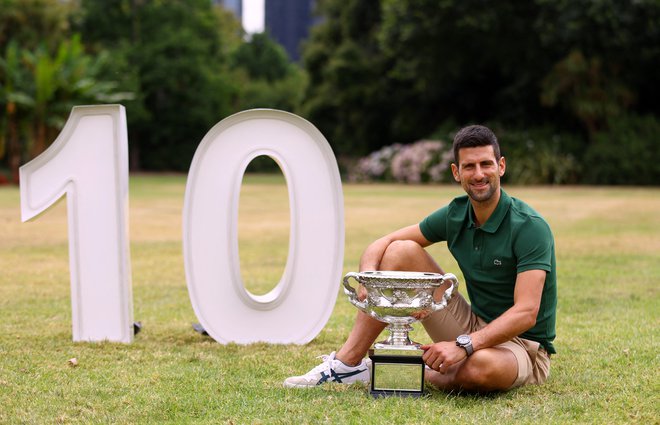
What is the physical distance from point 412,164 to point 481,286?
27.4 meters

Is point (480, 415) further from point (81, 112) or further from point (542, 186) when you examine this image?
point (542, 186)

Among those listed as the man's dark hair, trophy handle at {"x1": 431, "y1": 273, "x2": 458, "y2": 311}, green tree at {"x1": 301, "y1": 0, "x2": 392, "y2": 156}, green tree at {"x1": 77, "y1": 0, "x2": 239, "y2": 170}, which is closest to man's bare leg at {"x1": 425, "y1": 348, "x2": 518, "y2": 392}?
trophy handle at {"x1": 431, "y1": 273, "x2": 458, "y2": 311}

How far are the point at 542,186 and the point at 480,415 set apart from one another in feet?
83.1

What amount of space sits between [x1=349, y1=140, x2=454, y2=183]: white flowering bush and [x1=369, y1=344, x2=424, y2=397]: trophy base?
26.3 m

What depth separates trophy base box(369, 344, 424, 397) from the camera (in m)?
4.03

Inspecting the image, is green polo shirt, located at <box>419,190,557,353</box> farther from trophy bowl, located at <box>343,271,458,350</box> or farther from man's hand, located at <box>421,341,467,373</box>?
man's hand, located at <box>421,341,467,373</box>

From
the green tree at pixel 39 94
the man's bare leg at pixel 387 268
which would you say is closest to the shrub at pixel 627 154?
the green tree at pixel 39 94

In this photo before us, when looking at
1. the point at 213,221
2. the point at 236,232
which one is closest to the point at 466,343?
the point at 236,232

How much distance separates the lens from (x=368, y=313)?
13.5 ft

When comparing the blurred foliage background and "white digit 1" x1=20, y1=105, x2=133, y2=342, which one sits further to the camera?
the blurred foliage background

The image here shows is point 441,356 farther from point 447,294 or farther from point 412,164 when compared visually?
point 412,164

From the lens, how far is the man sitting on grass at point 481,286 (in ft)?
13.2

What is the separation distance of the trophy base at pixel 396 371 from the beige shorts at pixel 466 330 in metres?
0.41

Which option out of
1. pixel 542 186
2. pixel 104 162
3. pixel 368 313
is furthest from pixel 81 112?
pixel 542 186
